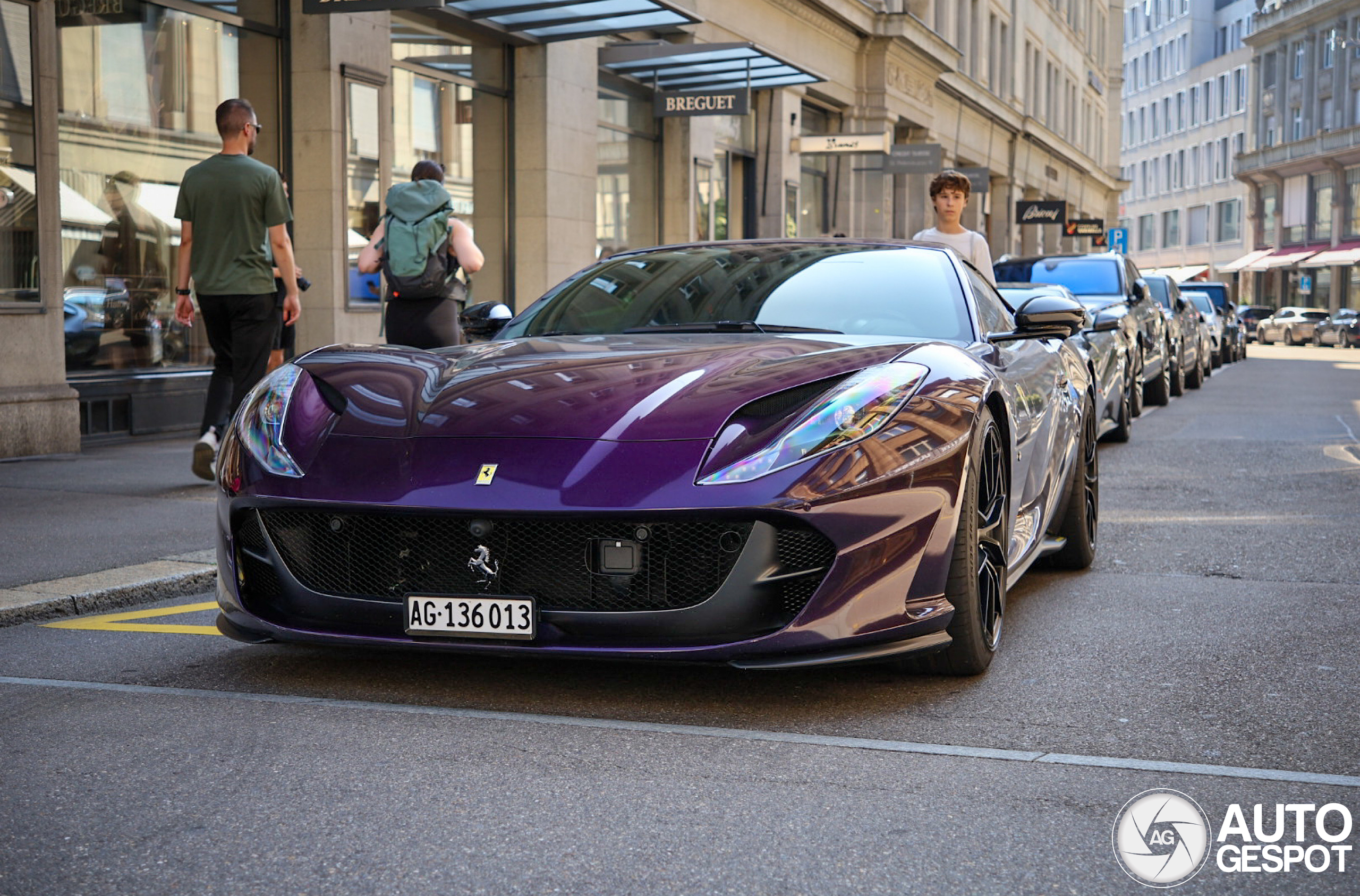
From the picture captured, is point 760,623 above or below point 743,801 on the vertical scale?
above

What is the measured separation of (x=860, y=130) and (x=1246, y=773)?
27.9m

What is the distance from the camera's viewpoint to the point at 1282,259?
79.6 metres

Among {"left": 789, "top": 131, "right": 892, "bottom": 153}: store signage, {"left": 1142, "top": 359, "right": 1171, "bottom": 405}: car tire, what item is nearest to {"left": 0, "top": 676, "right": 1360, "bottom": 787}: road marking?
{"left": 1142, "top": 359, "right": 1171, "bottom": 405}: car tire

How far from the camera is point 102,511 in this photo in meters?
7.75

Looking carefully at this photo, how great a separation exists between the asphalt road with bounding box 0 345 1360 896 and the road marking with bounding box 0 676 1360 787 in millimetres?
13

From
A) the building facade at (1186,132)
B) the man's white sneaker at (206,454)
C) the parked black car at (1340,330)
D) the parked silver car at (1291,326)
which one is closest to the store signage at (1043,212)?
the parked black car at (1340,330)

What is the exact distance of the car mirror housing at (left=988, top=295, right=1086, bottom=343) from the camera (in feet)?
18.0

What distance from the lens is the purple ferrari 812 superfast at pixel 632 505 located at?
390 centimetres

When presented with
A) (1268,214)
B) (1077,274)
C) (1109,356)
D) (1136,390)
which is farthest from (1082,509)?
(1268,214)

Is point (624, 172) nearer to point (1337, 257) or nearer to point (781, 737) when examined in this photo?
point (781, 737)

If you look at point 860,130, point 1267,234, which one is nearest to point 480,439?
point 860,130

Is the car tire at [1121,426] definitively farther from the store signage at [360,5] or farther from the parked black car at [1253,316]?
the parked black car at [1253,316]

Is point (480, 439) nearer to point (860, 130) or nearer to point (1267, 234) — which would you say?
point (860, 130)

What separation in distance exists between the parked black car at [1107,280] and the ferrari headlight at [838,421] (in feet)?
36.0
